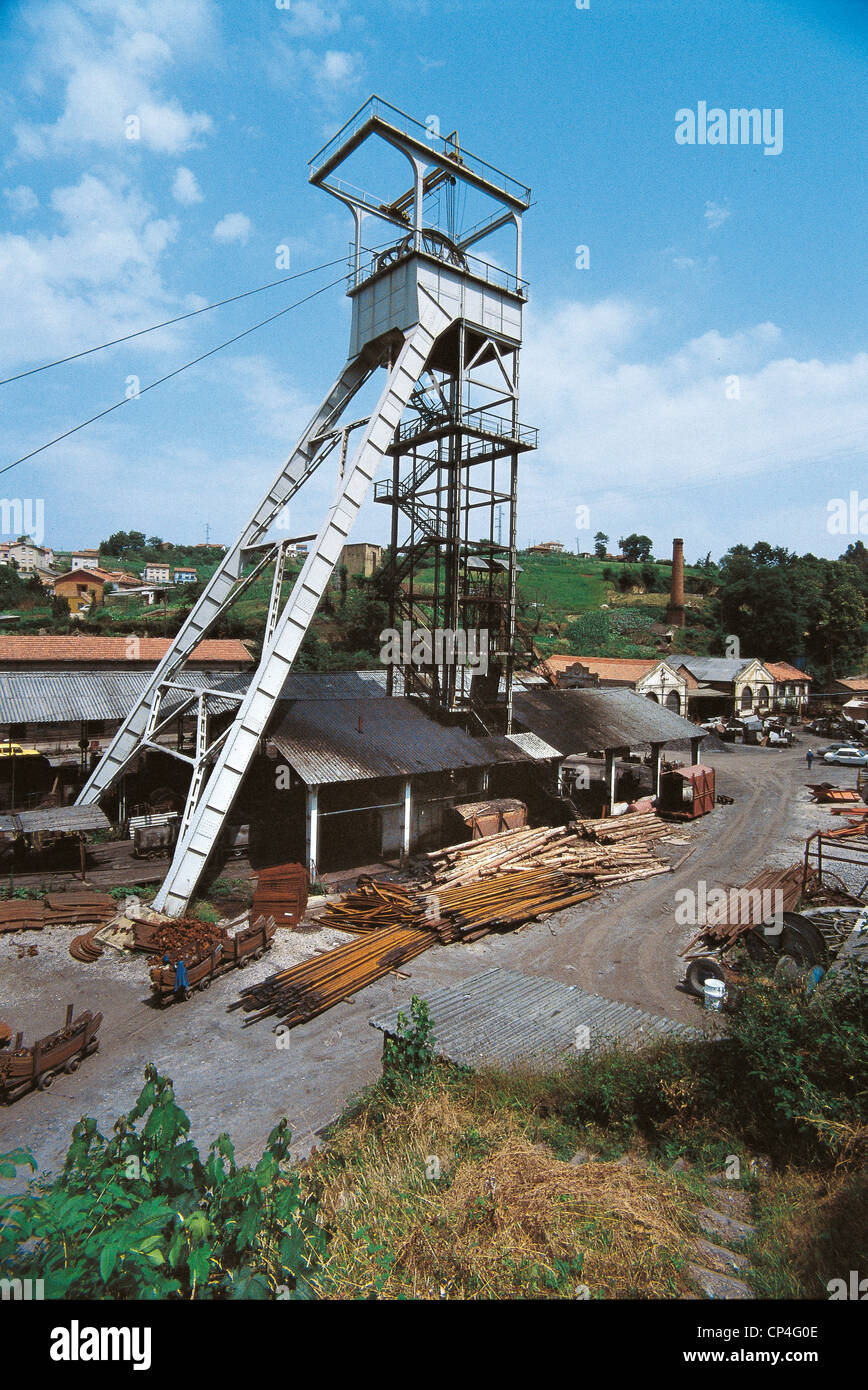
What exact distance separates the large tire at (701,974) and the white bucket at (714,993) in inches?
21.0

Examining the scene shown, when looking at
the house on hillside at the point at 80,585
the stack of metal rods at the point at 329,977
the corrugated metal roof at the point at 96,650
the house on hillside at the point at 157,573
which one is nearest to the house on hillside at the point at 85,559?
the house on hillside at the point at 157,573

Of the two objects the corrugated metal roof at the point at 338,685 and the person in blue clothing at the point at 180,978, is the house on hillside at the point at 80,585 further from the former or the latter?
the person in blue clothing at the point at 180,978

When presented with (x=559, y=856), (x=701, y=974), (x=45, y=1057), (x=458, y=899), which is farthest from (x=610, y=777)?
(x=45, y=1057)

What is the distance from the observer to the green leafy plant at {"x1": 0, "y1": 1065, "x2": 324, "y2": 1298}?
4109 millimetres

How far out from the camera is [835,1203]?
250 inches

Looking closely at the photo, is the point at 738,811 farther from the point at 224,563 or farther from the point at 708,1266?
the point at 708,1266

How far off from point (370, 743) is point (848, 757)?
36.9 metres

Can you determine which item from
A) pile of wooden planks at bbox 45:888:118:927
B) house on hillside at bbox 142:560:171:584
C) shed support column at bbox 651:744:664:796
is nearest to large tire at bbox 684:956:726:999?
pile of wooden planks at bbox 45:888:118:927

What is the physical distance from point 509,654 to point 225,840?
1291 centimetres

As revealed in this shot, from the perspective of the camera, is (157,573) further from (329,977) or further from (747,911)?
(747,911)

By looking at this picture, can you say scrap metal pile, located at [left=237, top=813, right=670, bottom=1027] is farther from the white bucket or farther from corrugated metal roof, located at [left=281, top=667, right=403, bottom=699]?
corrugated metal roof, located at [left=281, top=667, right=403, bottom=699]

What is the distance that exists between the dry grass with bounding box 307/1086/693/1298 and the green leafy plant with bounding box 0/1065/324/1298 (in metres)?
0.58

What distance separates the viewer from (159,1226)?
4.52 m
